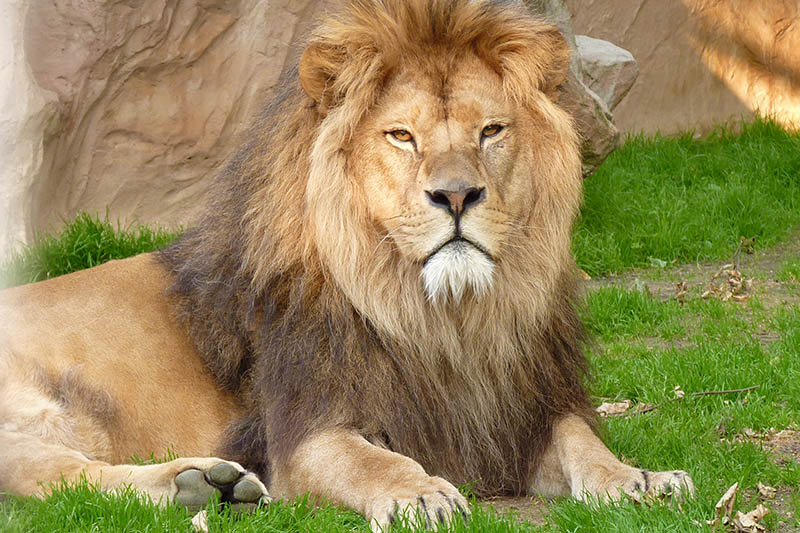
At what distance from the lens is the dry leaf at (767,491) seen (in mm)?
4160

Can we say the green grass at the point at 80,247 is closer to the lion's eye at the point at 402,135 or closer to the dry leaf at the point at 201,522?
the lion's eye at the point at 402,135

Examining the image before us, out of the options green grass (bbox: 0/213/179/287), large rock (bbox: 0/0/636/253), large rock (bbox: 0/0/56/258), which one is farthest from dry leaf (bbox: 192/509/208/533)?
large rock (bbox: 0/0/636/253)

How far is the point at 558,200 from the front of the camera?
4266mm

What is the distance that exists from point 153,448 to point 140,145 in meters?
3.56

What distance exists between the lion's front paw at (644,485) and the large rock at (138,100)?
3510 mm

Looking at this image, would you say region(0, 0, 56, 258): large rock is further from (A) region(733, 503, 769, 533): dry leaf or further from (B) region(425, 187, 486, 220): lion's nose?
(A) region(733, 503, 769, 533): dry leaf

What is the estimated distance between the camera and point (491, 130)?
13.6 ft

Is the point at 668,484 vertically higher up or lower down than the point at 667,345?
higher up

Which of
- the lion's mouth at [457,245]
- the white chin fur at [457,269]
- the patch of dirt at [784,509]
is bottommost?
the patch of dirt at [784,509]

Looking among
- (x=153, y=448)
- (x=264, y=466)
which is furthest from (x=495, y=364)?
(x=153, y=448)

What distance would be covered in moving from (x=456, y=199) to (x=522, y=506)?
1247 mm

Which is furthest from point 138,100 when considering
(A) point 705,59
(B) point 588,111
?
(A) point 705,59

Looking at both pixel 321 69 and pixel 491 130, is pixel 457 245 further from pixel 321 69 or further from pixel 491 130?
pixel 321 69

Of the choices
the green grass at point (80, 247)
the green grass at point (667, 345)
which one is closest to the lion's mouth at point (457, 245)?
the green grass at point (667, 345)
